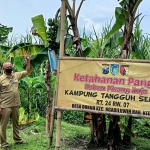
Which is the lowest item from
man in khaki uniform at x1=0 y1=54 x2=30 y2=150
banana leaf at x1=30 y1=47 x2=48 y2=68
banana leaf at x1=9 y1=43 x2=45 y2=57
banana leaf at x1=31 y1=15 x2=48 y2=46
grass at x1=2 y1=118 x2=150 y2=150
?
grass at x1=2 y1=118 x2=150 y2=150

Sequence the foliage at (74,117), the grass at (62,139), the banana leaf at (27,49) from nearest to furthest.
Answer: the grass at (62,139) → the banana leaf at (27,49) → the foliage at (74,117)

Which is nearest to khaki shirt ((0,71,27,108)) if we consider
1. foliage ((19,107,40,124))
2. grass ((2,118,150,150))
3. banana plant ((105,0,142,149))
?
grass ((2,118,150,150))

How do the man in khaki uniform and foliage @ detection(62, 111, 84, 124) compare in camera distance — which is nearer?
the man in khaki uniform

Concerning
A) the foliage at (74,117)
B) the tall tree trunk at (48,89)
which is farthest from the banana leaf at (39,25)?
the foliage at (74,117)

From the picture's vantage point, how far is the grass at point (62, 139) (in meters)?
5.66

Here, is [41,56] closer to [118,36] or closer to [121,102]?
[118,36]

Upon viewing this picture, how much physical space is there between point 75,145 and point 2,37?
15.9 feet

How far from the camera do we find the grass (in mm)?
5660

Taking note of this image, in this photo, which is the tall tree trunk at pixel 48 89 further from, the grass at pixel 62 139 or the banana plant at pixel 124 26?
the banana plant at pixel 124 26

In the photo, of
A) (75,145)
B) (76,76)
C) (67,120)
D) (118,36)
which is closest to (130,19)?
(118,36)

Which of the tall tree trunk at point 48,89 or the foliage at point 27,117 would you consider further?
the foliage at point 27,117

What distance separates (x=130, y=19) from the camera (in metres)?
5.03

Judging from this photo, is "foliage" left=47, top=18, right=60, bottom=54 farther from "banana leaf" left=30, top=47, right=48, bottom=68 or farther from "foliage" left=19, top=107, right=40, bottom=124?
"foliage" left=19, top=107, right=40, bottom=124

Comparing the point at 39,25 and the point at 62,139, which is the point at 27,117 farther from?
the point at 39,25
